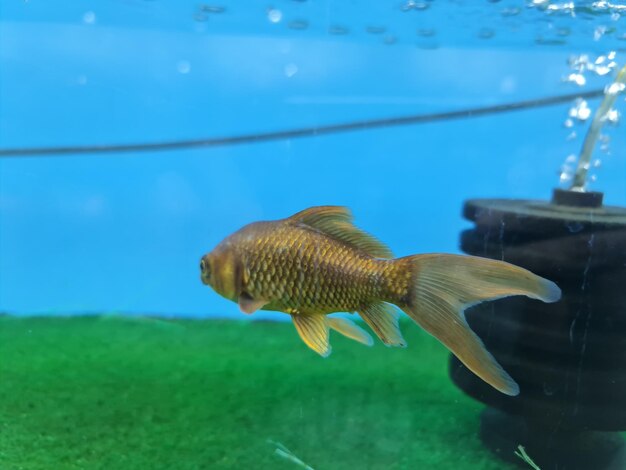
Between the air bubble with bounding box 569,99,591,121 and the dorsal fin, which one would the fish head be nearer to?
the dorsal fin

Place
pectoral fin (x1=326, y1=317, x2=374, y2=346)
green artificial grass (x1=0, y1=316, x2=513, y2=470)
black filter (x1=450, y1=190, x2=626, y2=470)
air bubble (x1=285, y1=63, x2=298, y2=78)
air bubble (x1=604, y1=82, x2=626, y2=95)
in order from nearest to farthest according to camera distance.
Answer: pectoral fin (x1=326, y1=317, x2=374, y2=346)
black filter (x1=450, y1=190, x2=626, y2=470)
green artificial grass (x1=0, y1=316, x2=513, y2=470)
air bubble (x1=604, y1=82, x2=626, y2=95)
air bubble (x1=285, y1=63, x2=298, y2=78)

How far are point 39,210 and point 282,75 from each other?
61.2 inches

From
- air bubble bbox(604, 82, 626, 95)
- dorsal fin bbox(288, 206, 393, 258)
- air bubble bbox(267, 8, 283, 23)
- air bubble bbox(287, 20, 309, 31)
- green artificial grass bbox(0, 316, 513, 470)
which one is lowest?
green artificial grass bbox(0, 316, 513, 470)

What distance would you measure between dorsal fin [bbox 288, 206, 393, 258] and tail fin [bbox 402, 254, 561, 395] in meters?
0.14

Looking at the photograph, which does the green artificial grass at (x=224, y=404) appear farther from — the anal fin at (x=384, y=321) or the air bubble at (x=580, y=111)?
the air bubble at (x=580, y=111)

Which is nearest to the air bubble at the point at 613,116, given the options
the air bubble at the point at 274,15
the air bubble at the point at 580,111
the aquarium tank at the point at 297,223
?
the aquarium tank at the point at 297,223

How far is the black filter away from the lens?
1.58 metres

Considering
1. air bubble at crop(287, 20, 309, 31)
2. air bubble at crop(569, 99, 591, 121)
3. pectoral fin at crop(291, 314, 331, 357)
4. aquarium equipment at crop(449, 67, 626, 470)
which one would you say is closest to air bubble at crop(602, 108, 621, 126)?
air bubble at crop(569, 99, 591, 121)

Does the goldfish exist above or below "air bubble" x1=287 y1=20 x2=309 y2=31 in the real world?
below

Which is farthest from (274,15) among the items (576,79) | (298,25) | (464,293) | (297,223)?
(464,293)

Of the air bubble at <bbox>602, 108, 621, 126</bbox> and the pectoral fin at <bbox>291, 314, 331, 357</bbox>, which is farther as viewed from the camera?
the air bubble at <bbox>602, 108, 621, 126</bbox>

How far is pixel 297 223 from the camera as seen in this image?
1129mm

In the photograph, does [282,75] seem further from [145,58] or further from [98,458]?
[98,458]

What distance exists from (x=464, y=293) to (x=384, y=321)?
0.20 metres
